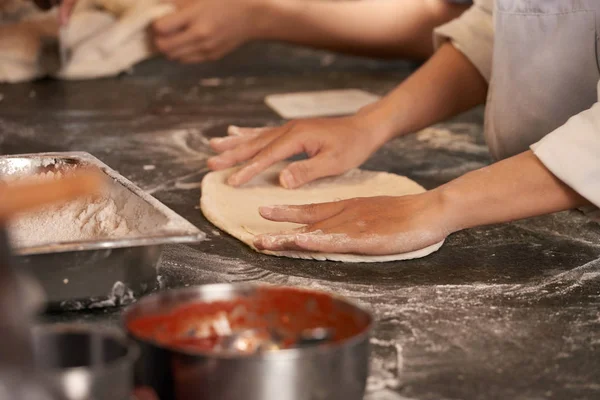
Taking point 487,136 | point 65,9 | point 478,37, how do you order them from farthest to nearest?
1. point 65,9
2. point 478,37
3. point 487,136

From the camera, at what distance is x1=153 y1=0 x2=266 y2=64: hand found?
2697 mm

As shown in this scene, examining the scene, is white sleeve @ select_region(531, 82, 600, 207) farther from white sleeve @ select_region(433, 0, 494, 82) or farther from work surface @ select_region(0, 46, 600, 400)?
white sleeve @ select_region(433, 0, 494, 82)

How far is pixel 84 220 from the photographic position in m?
1.27

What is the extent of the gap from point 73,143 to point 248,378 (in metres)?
1.46

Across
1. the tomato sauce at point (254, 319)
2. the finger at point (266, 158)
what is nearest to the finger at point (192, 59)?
the finger at point (266, 158)

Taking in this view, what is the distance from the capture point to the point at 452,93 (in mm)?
1974

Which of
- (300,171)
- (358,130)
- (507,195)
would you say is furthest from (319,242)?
(358,130)

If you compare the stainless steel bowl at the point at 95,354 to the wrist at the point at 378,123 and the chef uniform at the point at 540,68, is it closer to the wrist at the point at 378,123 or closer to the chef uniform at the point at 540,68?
the chef uniform at the point at 540,68

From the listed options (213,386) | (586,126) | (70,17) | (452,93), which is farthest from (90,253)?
(70,17)

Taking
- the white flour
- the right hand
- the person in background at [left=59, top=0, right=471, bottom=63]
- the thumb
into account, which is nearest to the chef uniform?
the right hand

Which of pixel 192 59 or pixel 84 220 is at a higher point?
pixel 192 59

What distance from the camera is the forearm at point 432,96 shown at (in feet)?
6.21

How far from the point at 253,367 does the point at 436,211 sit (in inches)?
27.2

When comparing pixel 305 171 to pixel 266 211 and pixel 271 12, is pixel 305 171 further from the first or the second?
pixel 271 12
